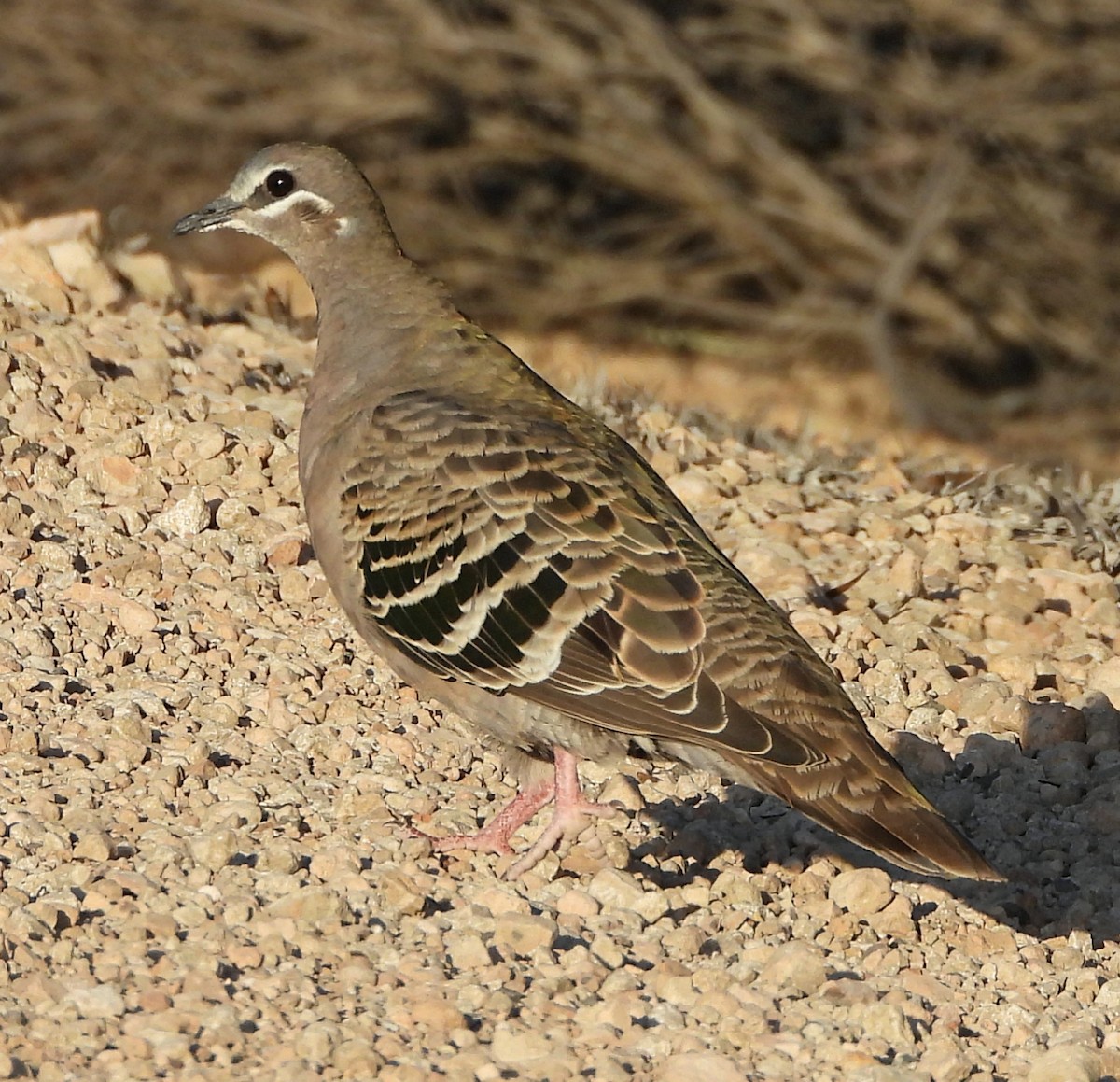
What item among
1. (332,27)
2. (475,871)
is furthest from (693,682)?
(332,27)

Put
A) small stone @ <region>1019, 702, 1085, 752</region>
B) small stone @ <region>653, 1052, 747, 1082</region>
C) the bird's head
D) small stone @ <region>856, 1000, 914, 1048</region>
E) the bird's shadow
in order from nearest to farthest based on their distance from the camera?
1. small stone @ <region>653, 1052, 747, 1082</region>
2. small stone @ <region>856, 1000, 914, 1048</region>
3. the bird's shadow
4. small stone @ <region>1019, 702, 1085, 752</region>
5. the bird's head

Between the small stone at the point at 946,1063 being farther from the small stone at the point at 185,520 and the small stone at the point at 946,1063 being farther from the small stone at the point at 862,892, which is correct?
the small stone at the point at 185,520

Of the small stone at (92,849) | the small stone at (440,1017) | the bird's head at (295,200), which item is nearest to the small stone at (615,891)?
the small stone at (440,1017)

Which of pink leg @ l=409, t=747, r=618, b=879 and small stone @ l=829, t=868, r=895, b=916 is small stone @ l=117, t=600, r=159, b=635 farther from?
small stone @ l=829, t=868, r=895, b=916

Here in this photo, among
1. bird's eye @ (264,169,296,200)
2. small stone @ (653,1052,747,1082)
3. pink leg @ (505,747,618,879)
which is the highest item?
bird's eye @ (264,169,296,200)

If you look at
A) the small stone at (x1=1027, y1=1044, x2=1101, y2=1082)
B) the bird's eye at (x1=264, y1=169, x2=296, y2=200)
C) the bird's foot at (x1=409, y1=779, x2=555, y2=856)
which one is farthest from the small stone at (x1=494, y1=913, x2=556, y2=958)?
the bird's eye at (x1=264, y1=169, x2=296, y2=200)

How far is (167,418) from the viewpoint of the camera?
7.05 metres

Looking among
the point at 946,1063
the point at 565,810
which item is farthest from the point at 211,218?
the point at 946,1063

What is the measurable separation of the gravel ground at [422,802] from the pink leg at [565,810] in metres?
0.06

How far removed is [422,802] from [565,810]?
0.45 metres

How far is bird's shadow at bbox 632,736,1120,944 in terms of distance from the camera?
5410mm

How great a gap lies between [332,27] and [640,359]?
3.47 metres

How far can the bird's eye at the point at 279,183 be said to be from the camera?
6.47 metres

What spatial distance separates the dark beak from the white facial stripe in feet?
0.31
